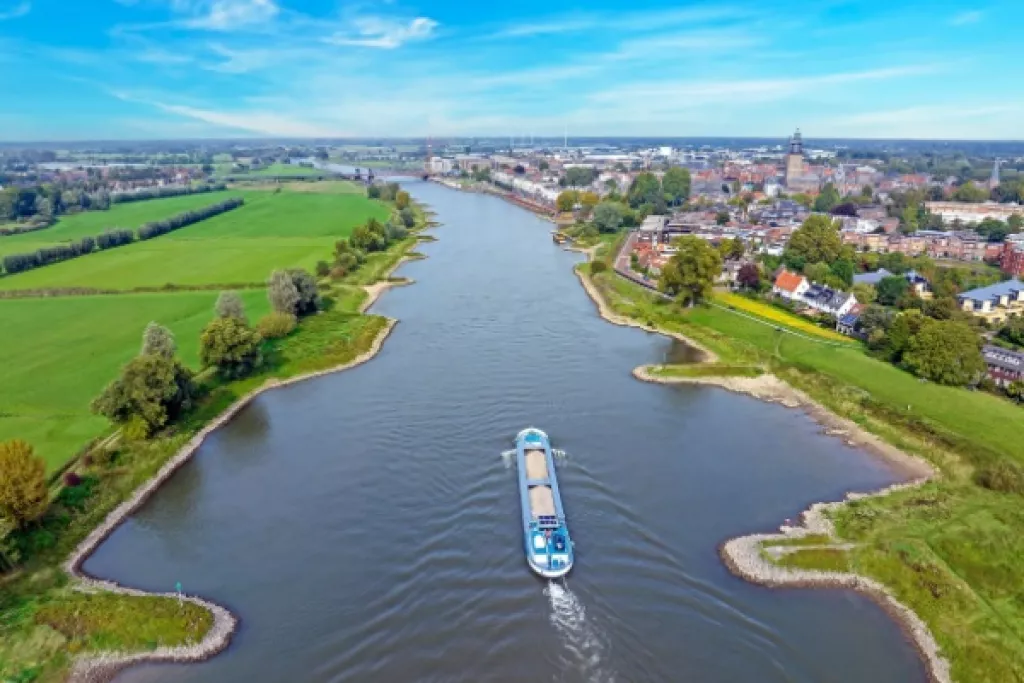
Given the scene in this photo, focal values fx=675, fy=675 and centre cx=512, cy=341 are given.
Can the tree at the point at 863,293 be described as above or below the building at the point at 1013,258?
below

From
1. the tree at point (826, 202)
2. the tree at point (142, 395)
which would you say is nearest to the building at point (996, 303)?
the tree at point (142, 395)

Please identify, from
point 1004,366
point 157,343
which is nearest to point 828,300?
point 1004,366

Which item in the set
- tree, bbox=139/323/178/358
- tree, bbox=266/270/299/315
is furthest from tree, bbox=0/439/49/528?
tree, bbox=266/270/299/315

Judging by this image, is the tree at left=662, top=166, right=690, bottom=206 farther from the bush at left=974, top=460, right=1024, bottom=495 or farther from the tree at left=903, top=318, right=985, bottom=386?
the bush at left=974, top=460, right=1024, bottom=495

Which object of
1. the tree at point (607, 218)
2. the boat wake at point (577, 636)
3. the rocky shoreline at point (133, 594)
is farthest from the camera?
the tree at point (607, 218)

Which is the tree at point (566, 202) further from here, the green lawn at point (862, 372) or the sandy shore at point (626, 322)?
the green lawn at point (862, 372)

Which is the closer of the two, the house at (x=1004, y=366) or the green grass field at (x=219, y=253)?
the house at (x=1004, y=366)
